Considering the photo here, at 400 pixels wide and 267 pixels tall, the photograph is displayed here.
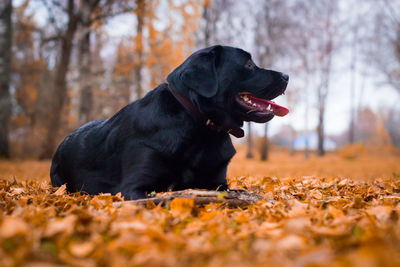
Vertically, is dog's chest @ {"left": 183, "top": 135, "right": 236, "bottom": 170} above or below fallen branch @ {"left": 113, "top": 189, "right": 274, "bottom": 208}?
above

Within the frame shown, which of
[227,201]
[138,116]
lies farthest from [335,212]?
[138,116]

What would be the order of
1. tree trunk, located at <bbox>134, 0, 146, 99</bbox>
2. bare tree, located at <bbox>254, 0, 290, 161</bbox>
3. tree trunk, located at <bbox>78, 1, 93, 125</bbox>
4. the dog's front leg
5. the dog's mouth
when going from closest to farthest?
1. the dog's front leg
2. the dog's mouth
3. tree trunk, located at <bbox>134, 0, 146, 99</bbox>
4. tree trunk, located at <bbox>78, 1, 93, 125</bbox>
5. bare tree, located at <bbox>254, 0, 290, 161</bbox>

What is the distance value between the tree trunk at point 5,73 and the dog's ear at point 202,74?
32.1 ft

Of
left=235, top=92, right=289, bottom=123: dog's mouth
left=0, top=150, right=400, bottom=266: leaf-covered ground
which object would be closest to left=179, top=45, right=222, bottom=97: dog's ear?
left=235, top=92, right=289, bottom=123: dog's mouth

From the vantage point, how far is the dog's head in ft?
8.39

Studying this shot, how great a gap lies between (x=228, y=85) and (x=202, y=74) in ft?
1.02

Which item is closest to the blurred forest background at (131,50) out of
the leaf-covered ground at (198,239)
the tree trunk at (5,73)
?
the tree trunk at (5,73)

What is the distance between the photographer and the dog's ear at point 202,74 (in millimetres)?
2527

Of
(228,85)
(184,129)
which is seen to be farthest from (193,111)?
(228,85)

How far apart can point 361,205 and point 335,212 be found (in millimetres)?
556

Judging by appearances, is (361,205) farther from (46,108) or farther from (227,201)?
(46,108)

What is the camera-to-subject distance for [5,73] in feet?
32.5

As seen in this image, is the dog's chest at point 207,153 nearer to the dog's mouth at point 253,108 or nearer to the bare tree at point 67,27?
the dog's mouth at point 253,108

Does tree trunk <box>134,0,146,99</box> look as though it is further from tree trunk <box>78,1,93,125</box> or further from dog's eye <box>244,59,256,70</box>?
dog's eye <box>244,59,256,70</box>
